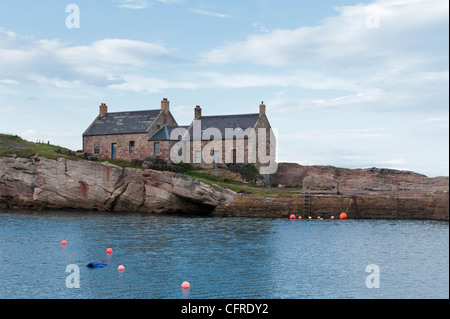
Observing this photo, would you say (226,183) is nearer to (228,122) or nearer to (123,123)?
(228,122)

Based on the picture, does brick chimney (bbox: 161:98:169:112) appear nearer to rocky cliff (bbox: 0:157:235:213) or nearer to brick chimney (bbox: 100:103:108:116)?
brick chimney (bbox: 100:103:108:116)

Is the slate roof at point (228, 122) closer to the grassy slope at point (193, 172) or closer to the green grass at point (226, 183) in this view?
the green grass at point (226, 183)

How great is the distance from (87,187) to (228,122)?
19718 mm

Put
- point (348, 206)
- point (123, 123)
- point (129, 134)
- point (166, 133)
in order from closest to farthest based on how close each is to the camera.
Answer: point (348, 206)
point (166, 133)
point (129, 134)
point (123, 123)

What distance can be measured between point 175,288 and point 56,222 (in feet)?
83.0

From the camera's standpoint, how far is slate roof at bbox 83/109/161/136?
67.6 meters

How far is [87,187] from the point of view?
56.7 meters

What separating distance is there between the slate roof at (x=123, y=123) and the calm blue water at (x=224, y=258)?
21.9m

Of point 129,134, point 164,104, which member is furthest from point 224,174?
point 129,134

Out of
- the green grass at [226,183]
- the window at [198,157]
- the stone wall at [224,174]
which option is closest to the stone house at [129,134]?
the window at [198,157]

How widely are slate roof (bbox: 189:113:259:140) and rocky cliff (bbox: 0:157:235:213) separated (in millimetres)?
12458

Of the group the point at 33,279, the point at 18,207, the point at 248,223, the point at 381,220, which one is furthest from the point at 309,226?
the point at 18,207

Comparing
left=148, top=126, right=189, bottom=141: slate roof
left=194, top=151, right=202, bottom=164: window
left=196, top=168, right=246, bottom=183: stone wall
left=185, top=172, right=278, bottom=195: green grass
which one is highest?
left=148, top=126, right=189, bottom=141: slate roof

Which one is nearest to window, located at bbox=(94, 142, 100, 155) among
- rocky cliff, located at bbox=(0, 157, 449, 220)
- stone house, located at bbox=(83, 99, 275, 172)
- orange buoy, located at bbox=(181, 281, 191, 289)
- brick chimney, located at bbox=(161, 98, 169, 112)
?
stone house, located at bbox=(83, 99, 275, 172)
